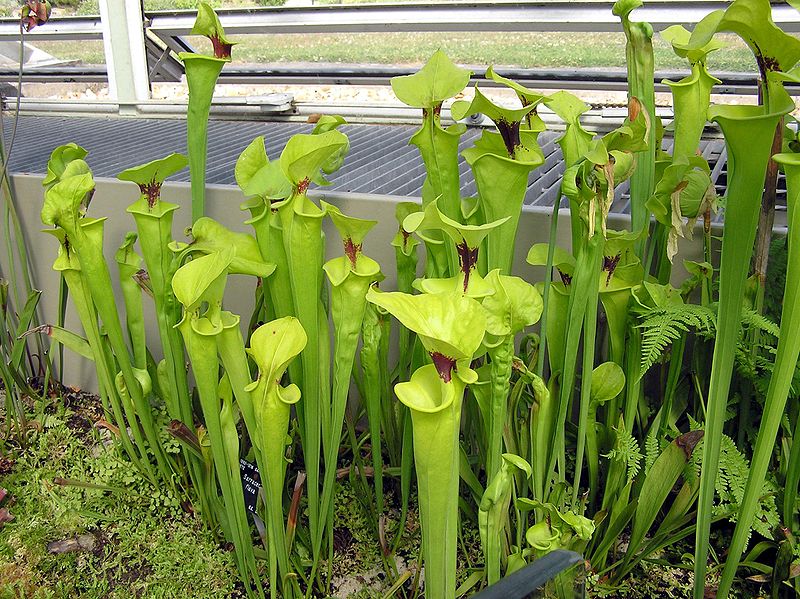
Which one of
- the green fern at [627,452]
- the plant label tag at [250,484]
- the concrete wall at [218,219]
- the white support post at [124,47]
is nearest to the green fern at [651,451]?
the green fern at [627,452]

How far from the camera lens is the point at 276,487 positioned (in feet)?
2.85

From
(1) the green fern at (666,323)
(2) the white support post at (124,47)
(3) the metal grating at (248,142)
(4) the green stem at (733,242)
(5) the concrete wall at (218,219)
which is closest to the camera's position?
(4) the green stem at (733,242)

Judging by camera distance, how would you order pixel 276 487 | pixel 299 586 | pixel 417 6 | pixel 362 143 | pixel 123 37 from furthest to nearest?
pixel 123 37
pixel 417 6
pixel 362 143
pixel 299 586
pixel 276 487

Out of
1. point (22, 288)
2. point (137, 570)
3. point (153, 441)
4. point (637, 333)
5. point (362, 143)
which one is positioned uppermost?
point (362, 143)

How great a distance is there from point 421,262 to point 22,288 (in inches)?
42.8

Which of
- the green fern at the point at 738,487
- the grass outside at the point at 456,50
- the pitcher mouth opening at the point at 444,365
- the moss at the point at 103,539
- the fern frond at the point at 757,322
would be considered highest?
the grass outside at the point at 456,50

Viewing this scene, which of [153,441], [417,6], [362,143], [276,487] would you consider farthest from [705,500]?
[417,6]

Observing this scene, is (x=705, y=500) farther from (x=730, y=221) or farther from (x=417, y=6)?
(x=417, y=6)

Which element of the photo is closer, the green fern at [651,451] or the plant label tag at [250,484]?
the green fern at [651,451]

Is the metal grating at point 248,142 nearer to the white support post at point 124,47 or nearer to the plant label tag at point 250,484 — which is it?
the white support post at point 124,47

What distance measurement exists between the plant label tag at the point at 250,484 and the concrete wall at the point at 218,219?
37 centimetres

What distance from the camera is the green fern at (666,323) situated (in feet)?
2.58

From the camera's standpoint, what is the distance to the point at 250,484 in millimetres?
1035

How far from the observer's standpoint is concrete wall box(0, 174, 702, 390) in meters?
1.02
